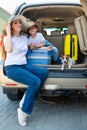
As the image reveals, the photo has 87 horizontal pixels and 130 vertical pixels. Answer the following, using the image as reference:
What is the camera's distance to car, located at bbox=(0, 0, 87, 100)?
561 cm

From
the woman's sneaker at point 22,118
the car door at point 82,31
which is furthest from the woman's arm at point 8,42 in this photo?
the car door at point 82,31

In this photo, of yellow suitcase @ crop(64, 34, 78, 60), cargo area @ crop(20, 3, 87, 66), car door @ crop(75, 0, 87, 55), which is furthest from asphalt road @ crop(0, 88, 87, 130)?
car door @ crop(75, 0, 87, 55)

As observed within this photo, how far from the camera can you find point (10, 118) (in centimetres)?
572

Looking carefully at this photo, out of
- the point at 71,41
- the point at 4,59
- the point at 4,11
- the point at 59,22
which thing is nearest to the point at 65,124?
the point at 4,59

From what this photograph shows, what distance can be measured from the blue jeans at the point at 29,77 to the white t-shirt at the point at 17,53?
0.25 feet

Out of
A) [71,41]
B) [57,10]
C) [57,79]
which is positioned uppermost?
[57,10]

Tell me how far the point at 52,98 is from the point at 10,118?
5.79ft

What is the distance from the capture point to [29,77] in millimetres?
5379

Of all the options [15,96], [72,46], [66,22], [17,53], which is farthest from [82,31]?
[66,22]

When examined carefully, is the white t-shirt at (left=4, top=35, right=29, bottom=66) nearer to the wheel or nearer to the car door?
the car door

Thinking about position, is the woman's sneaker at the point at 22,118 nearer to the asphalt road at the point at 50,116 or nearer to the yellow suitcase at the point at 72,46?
the asphalt road at the point at 50,116

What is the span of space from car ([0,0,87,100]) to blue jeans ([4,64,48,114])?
0.16 metres

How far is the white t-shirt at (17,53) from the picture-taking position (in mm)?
5469

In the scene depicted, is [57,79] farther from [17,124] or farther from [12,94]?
[12,94]
